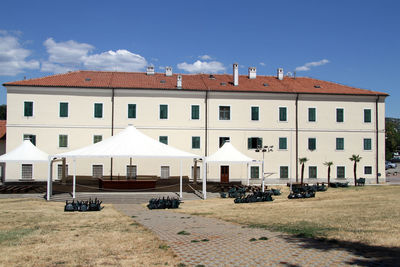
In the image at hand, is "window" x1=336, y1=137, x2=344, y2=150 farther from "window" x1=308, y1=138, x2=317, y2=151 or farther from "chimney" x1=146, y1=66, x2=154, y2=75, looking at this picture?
"chimney" x1=146, y1=66, x2=154, y2=75

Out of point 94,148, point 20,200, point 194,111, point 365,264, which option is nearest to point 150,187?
point 94,148

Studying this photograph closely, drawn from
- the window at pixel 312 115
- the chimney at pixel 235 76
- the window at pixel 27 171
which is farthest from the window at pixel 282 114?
the window at pixel 27 171

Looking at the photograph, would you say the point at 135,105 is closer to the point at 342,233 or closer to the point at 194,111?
the point at 194,111

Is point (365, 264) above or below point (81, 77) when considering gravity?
below

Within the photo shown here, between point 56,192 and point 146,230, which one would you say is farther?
point 56,192

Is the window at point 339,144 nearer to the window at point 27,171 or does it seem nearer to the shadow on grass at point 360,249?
the window at point 27,171

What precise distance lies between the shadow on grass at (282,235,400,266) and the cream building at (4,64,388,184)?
24200 millimetres

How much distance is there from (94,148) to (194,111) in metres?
12.5

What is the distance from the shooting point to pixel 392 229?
11117mm

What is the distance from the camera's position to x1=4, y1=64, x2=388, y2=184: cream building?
1318 inches

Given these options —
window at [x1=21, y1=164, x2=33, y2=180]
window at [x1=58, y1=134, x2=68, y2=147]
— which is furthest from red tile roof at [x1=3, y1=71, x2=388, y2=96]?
window at [x1=21, y1=164, x2=33, y2=180]

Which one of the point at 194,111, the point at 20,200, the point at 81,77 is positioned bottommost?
the point at 20,200

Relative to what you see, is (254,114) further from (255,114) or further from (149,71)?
(149,71)

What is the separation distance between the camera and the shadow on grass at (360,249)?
756cm
